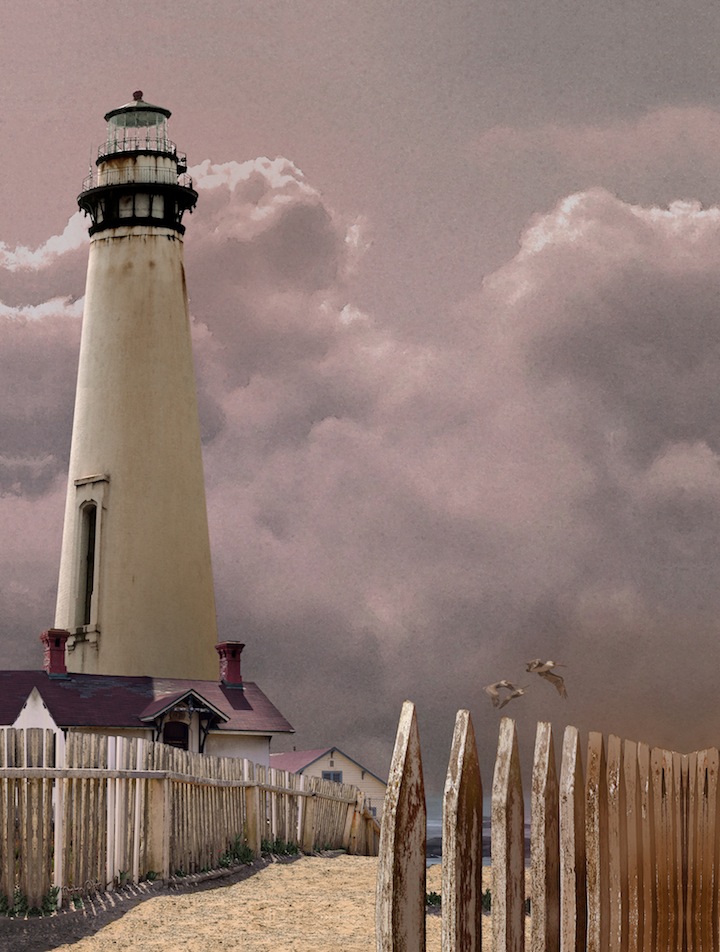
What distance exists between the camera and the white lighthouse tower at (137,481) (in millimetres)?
36156

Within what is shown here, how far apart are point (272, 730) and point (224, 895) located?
19145mm

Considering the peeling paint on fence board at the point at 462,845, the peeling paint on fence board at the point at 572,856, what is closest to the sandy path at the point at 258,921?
the peeling paint on fence board at the point at 572,856

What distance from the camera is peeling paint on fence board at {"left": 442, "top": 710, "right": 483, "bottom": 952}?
14.7 ft

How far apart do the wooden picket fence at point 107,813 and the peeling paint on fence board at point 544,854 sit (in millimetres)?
10333

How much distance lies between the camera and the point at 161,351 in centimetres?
3734

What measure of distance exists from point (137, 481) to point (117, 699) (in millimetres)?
5897

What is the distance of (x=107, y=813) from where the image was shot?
1631cm

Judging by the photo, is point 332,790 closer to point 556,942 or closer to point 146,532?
point 146,532

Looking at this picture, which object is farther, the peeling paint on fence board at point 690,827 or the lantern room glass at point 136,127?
the lantern room glass at point 136,127

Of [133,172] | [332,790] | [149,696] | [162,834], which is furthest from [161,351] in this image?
[162,834]

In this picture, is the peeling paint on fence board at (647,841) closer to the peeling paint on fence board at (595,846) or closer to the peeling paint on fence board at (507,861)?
the peeling paint on fence board at (595,846)

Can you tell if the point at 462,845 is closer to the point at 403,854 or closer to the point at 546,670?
the point at 403,854

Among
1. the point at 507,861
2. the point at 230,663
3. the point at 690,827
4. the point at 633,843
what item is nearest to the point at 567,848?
the point at 507,861

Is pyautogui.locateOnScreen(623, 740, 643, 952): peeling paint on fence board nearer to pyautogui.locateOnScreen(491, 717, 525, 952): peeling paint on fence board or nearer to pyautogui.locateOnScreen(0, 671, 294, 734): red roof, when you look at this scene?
pyautogui.locateOnScreen(491, 717, 525, 952): peeling paint on fence board
